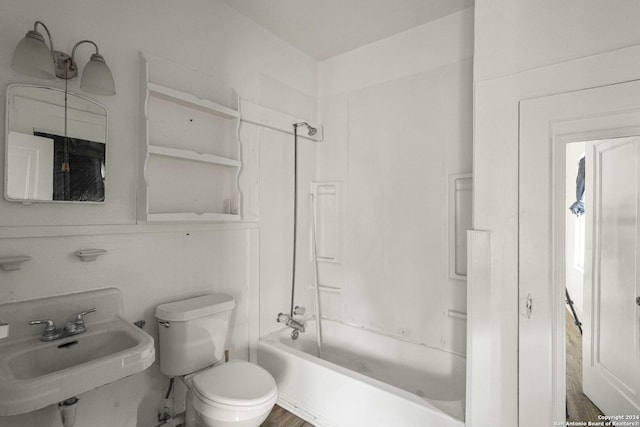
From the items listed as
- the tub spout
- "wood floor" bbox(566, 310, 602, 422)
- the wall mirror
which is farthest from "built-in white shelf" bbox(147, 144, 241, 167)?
"wood floor" bbox(566, 310, 602, 422)

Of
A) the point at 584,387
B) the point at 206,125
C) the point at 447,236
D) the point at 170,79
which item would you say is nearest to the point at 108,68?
the point at 170,79

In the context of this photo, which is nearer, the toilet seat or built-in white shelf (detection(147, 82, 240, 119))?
the toilet seat

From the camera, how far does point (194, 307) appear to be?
5.63 ft

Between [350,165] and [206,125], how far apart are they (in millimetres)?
1150

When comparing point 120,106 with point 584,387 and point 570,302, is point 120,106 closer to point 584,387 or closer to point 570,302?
point 570,302

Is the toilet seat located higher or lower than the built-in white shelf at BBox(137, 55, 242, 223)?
Result: lower

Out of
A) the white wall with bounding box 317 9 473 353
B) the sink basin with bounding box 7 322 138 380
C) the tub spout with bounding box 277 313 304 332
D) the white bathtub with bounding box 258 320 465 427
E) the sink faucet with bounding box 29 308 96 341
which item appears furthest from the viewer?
the tub spout with bounding box 277 313 304 332

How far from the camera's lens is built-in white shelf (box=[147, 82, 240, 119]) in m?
1.66

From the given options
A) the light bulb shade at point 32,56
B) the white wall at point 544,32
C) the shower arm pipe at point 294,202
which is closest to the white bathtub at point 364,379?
the shower arm pipe at point 294,202

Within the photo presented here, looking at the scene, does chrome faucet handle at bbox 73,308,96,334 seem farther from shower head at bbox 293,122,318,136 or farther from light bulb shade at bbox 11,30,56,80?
shower head at bbox 293,122,318,136

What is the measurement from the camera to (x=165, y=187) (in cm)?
179

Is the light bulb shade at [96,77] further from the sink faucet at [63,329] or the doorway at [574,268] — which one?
the doorway at [574,268]

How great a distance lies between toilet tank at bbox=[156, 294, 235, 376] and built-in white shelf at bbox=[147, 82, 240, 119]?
1144 mm

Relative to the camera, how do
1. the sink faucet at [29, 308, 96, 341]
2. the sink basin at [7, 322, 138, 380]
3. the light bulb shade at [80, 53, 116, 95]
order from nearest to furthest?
the sink basin at [7, 322, 138, 380], the sink faucet at [29, 308, 96, 341], the light bulb shade at [80, 53, 116, 95]
